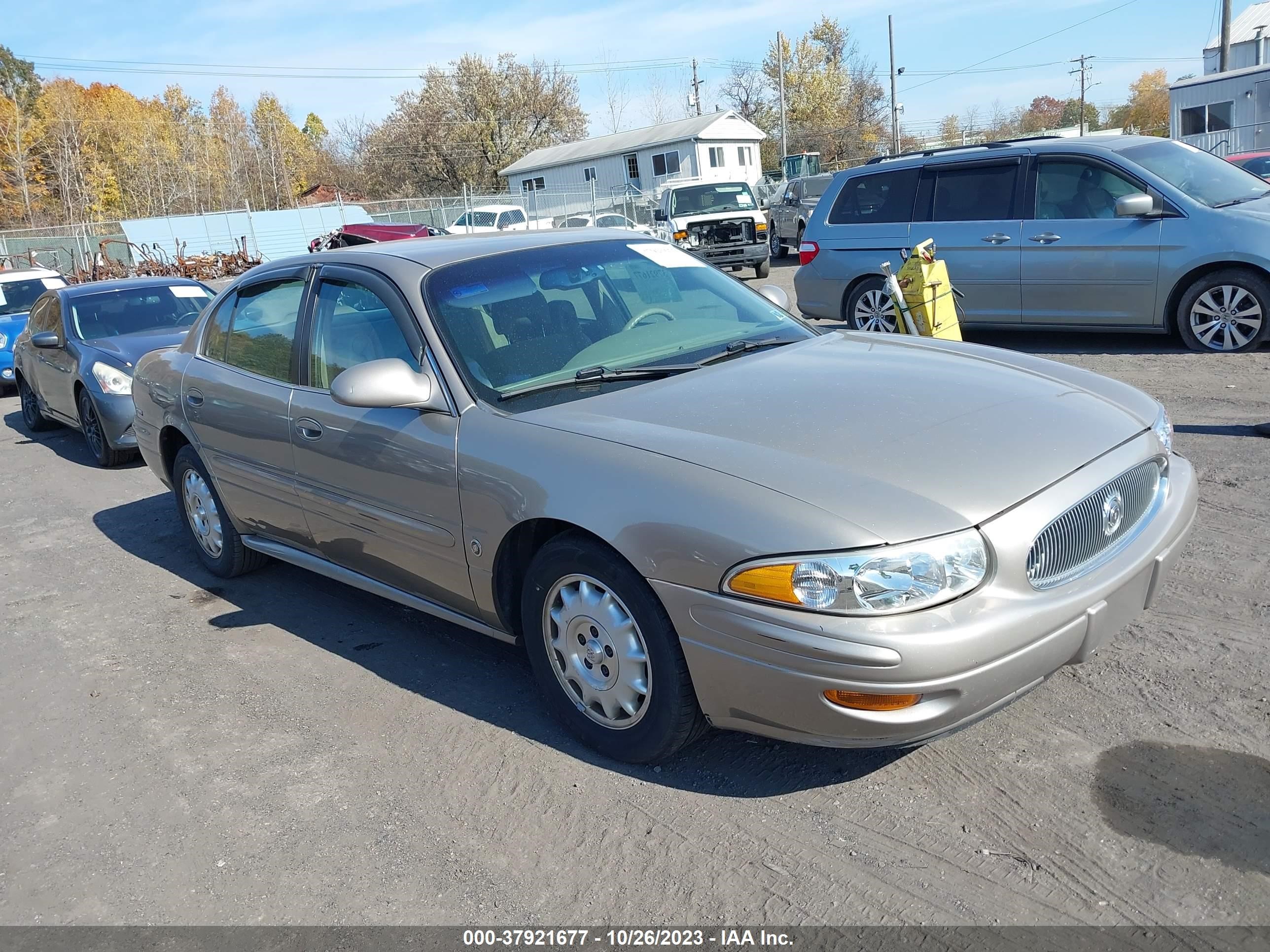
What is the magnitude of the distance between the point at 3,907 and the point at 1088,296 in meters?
8.52

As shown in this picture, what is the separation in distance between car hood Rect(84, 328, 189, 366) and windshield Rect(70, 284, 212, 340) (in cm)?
11

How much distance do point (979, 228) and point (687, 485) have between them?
24.1 feet

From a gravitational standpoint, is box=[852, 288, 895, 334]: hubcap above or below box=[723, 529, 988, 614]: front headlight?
below

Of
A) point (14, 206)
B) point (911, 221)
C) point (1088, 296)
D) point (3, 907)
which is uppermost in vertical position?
point (14, 206)

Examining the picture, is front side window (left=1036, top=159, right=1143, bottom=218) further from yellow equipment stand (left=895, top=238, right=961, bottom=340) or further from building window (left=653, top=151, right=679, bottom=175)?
building window (left=653, top=151, right=679, bottom=175)

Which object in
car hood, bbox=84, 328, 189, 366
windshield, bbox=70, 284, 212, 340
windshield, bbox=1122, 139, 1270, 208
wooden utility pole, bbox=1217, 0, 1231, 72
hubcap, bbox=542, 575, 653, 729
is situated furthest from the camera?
wooden utility pole, bbox=1217, 0, 1231, 72

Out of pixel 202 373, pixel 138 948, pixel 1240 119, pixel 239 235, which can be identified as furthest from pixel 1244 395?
pixel 239 235

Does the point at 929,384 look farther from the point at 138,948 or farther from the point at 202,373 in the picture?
the point at 202,373

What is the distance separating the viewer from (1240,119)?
93.5 feet

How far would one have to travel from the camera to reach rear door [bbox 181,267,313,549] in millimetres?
4578

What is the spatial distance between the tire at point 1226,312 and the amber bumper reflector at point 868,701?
23.2ft

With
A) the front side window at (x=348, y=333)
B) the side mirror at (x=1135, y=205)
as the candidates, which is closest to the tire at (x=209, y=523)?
the front side window at (x=348, y=333)

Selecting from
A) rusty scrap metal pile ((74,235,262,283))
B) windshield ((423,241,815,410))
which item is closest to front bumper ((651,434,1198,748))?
windshield ((423,241,815,410))

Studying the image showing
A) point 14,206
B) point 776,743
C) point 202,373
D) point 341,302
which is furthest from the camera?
point 14,206
